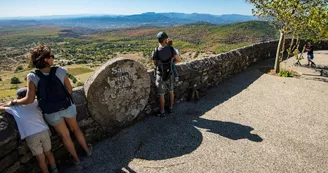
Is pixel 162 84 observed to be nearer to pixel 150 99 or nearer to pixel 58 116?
pixel 150 99

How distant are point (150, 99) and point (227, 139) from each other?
6.98 ft

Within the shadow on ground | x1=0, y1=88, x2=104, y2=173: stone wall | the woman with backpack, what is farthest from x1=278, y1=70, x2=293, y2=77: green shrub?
the woman with backpack

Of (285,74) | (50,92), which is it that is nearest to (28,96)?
(50,92)

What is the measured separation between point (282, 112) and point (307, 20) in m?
4.58

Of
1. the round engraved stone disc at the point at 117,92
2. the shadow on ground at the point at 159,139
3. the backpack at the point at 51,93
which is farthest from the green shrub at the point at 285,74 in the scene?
the backpack at the point at 51,93

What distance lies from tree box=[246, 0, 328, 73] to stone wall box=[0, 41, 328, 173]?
5.92 ft

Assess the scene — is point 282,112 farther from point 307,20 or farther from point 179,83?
point 307,20

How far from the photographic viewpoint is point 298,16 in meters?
8.88

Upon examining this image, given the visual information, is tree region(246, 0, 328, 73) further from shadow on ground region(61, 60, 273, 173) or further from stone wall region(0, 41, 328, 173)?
shadow on ground region(61, 60, 273, 173)

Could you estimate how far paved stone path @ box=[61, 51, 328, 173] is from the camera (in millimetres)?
4062

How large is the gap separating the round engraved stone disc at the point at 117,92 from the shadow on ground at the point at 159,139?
41 centimetres

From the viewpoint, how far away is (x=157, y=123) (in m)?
5.52

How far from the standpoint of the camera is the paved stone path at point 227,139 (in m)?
4.06

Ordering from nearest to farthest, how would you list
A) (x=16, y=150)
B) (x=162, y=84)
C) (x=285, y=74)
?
(x=16, y=150) → (x=162, y=84) → (x=285, y=74)
